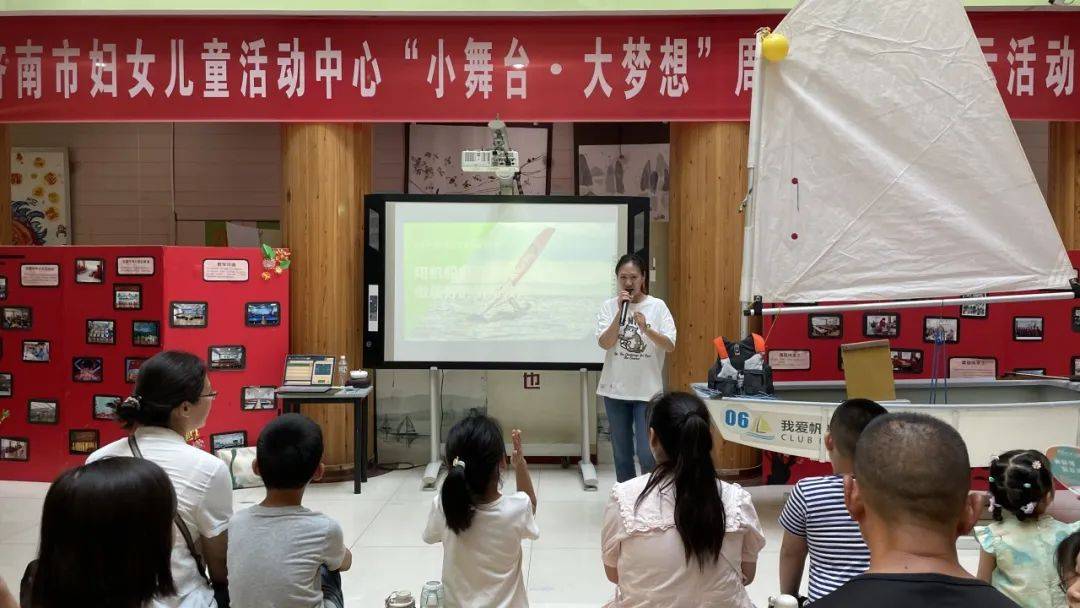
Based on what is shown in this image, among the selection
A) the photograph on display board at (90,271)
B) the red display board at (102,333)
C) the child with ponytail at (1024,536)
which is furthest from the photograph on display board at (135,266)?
the child with ponytail at (1024,536)

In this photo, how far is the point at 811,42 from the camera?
3.17 metres

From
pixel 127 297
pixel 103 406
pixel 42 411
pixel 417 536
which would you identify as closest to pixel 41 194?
pixel 42 411

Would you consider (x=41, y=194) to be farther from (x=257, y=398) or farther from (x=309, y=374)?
(x=309, y=374)

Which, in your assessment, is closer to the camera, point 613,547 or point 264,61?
point 613,547

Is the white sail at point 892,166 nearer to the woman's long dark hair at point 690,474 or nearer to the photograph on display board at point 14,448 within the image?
the woman's long dark hair at point 690,474

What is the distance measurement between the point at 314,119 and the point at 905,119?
11.4 feet

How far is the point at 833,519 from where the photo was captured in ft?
6.43

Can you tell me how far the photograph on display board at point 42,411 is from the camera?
5.21 metres

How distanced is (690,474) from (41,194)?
8159mm

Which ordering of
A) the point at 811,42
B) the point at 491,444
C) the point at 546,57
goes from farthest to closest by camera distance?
the point at 546,57
the point at 811,42
the point at 491,444

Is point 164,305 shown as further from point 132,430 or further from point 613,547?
point 613,547

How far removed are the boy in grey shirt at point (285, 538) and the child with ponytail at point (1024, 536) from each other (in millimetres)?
1668

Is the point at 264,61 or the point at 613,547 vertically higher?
the point at 264,61

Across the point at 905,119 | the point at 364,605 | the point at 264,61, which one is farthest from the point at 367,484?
the point at 905,119
